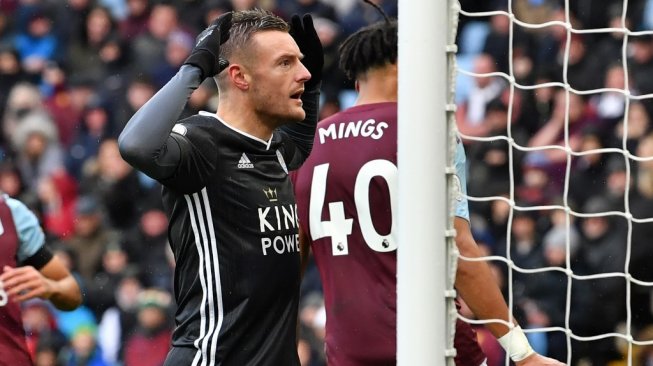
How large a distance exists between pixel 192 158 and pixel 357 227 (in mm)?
1085

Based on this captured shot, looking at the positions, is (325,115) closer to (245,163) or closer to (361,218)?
(361,218)

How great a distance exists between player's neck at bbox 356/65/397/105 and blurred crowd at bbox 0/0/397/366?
3.74 meters

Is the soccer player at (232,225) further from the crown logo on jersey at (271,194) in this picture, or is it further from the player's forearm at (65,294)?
the player's forearm at (65,294)

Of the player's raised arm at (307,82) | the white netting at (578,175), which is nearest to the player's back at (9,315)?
the player's raised arm at (307,82)

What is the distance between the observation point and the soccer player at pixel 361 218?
5.04 meters

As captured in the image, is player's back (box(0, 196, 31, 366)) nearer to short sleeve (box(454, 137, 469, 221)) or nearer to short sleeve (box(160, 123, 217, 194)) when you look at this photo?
short sleeve (box(160, 123, 217, 194))

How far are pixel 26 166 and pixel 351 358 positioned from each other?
733cm

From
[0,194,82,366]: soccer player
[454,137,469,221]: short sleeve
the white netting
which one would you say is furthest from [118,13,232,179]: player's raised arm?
the white netting

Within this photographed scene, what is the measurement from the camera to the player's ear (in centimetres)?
448

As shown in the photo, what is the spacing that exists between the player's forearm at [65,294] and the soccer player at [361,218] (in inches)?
42.6

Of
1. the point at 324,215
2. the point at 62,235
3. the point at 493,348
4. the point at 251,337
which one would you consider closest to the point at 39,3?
the point at 62,235

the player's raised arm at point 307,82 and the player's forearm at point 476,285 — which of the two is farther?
the player's raised arm at point 307,82

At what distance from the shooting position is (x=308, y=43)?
4.98 meters

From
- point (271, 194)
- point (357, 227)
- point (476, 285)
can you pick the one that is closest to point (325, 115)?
point (357, 227)
